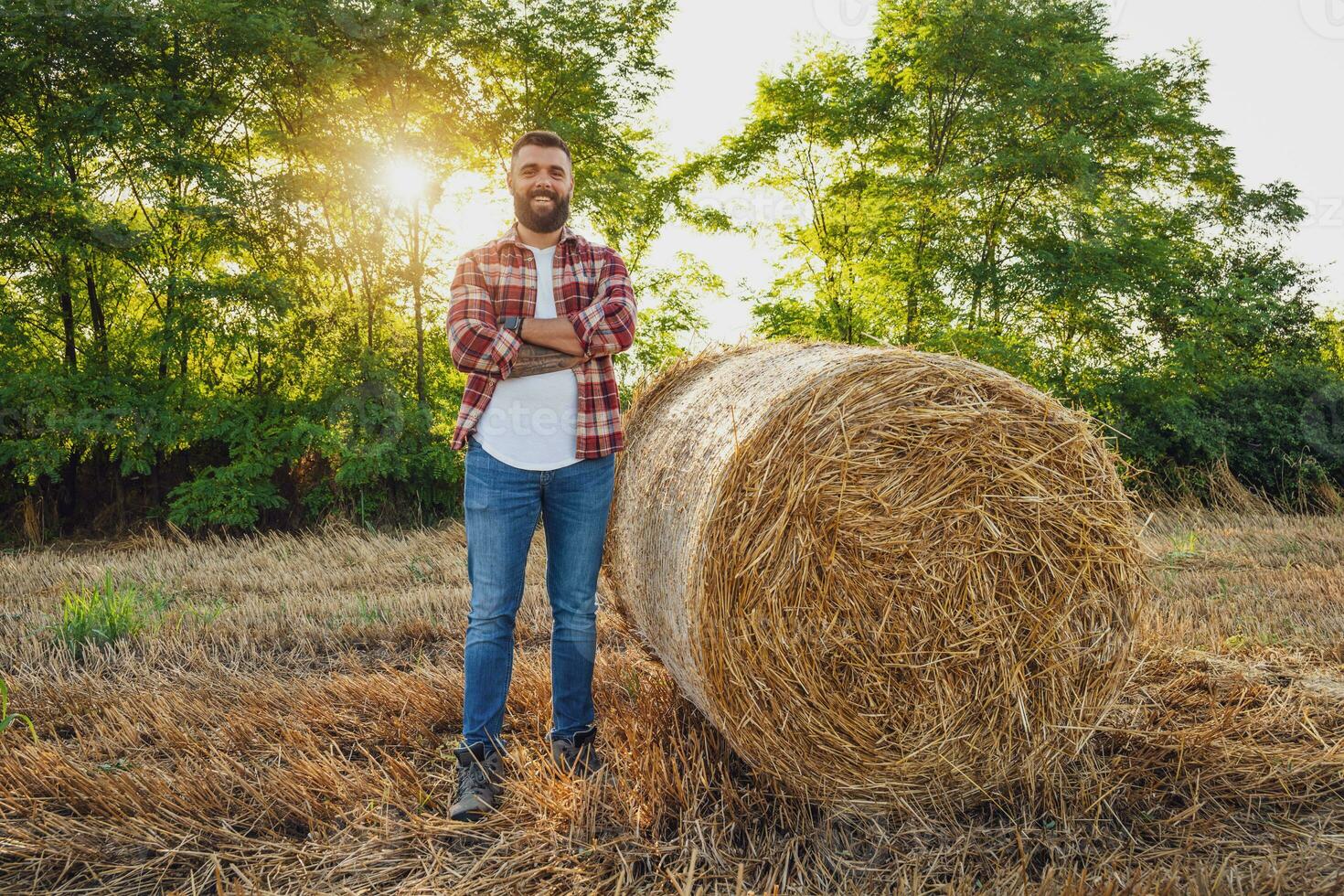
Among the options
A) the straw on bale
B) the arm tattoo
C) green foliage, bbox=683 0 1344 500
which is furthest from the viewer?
green foliage, bbox=683 0 1344 500

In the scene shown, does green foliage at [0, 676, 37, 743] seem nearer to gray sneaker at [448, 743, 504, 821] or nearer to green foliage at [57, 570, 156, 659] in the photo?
green foliage at [57, 570, 156, 659]

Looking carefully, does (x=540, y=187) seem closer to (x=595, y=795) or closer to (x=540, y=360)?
(x=540, y=360)

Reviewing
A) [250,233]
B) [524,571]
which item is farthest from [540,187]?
[250,233]

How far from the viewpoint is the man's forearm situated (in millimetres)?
2756

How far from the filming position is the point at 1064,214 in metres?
13.0

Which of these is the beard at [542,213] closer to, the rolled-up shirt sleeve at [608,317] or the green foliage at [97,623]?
the rolled-up shirt sleeve at [608,317]

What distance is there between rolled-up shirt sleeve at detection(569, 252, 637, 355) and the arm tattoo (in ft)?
0.24

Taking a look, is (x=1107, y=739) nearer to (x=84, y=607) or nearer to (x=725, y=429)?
(x=725, y=429)

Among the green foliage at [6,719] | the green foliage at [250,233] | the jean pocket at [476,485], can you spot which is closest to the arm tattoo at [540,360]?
the jean pocket at [476,485]

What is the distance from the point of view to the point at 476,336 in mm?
2701

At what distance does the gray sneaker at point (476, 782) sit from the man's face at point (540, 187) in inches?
72.1

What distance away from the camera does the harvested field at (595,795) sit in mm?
2350

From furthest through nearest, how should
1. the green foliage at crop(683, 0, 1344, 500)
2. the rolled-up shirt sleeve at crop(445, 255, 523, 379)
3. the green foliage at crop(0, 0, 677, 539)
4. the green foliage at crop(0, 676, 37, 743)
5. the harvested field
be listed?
the green foliage at crop(683, 0, 1344, 500)
the green foliage at crop(0, 0, 677, 539)
the green foliage at crop(0, 676, 37, 743)
the rolled-up shirt sleeve at crop(445, 255, 523, 379)
the harvested field

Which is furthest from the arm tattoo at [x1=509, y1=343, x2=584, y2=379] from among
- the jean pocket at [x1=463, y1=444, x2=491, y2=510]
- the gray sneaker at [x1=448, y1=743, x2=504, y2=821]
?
the gray sneaker at [x1=448, y1=743, x2=504, y2=821]
